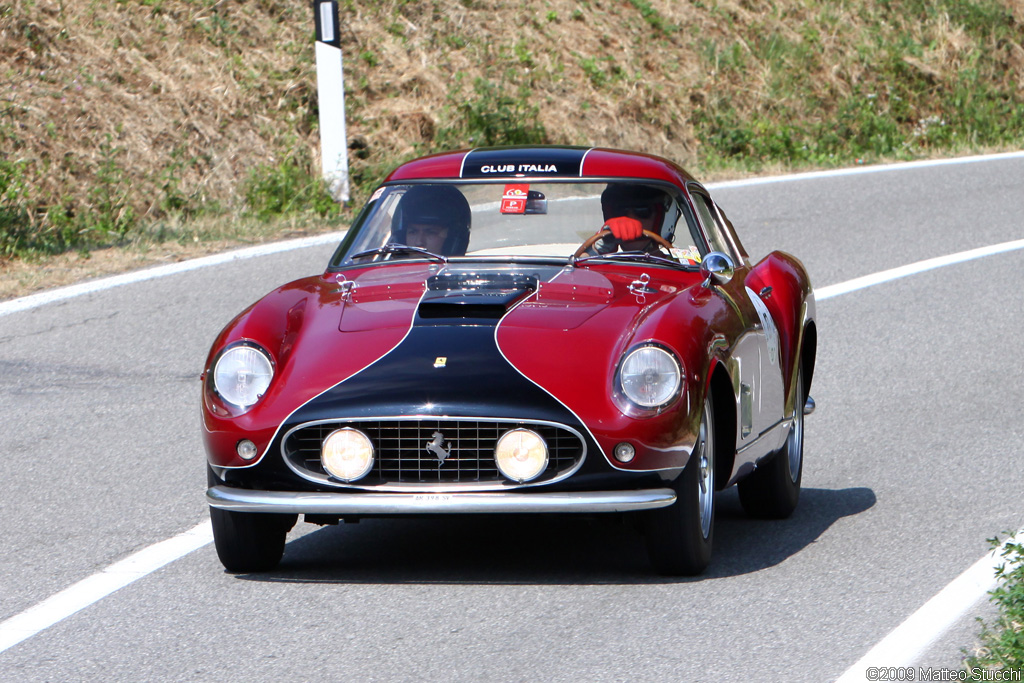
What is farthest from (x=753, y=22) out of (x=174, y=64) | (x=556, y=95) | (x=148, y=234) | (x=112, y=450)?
(x=112, y=450)

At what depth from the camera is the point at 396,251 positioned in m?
6.08

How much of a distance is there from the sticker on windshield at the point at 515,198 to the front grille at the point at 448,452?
1505mm

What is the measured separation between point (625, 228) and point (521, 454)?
1.59 metres

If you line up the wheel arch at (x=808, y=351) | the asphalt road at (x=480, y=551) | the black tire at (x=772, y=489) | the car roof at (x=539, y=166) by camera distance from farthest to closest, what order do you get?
the wheel arch at (x=808, y=351), the car roof at (x=539, y=166), the black tire at (x=772, y=489), the asphalt road at (x=480, y=551)

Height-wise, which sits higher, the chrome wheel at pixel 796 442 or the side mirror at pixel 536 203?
the side mirror at pixel 536 203

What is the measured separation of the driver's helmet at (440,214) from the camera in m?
6.12

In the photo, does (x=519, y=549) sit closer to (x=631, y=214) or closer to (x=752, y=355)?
(x=752, y=355)

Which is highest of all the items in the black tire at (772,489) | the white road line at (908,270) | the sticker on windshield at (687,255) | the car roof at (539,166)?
the car roof at (539,166)

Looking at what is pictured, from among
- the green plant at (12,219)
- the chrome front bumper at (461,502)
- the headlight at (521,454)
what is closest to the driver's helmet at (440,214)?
the headlight at (521,454)

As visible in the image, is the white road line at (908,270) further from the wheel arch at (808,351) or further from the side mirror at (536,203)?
the side mirror at (536,203)

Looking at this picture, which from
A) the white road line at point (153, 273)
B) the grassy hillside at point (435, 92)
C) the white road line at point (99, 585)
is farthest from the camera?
the grassy hillside at point (435, 92)

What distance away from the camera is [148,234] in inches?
482

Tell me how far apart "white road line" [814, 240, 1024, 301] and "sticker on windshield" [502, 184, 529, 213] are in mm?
4856

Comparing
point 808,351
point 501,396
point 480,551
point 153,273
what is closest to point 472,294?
point 501,396
